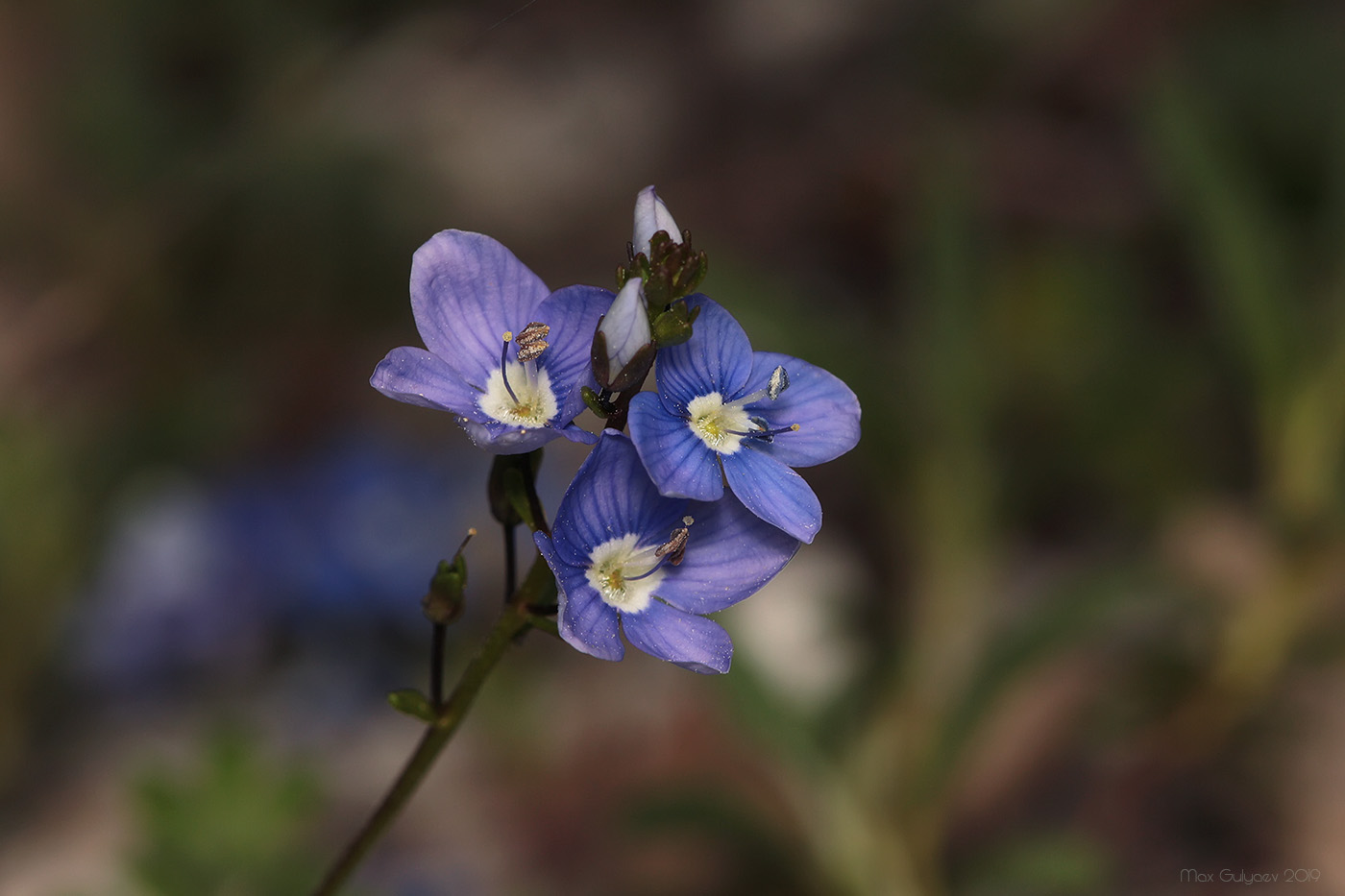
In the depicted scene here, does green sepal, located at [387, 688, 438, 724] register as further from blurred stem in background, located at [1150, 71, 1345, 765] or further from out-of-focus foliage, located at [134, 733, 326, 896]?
blurred stem in background, located at [1150, 71, 1345, 765]

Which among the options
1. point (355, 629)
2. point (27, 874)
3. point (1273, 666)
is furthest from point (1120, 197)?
point (27, 874)

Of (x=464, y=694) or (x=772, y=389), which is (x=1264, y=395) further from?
(x=464, y=694)

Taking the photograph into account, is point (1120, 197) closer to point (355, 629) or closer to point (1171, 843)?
point (1171, 843)

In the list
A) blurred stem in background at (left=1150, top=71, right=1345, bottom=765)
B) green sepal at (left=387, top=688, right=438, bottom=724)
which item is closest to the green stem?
green sepal at (left=387, top=688, right=438, bottom=724)

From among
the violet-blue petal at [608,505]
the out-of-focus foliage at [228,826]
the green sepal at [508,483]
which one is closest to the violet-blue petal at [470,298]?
the green sepal at [508,483]

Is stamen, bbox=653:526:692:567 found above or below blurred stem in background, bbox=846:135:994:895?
below

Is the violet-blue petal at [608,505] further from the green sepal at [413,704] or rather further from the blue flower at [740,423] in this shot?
the green sepal at [413,704]
